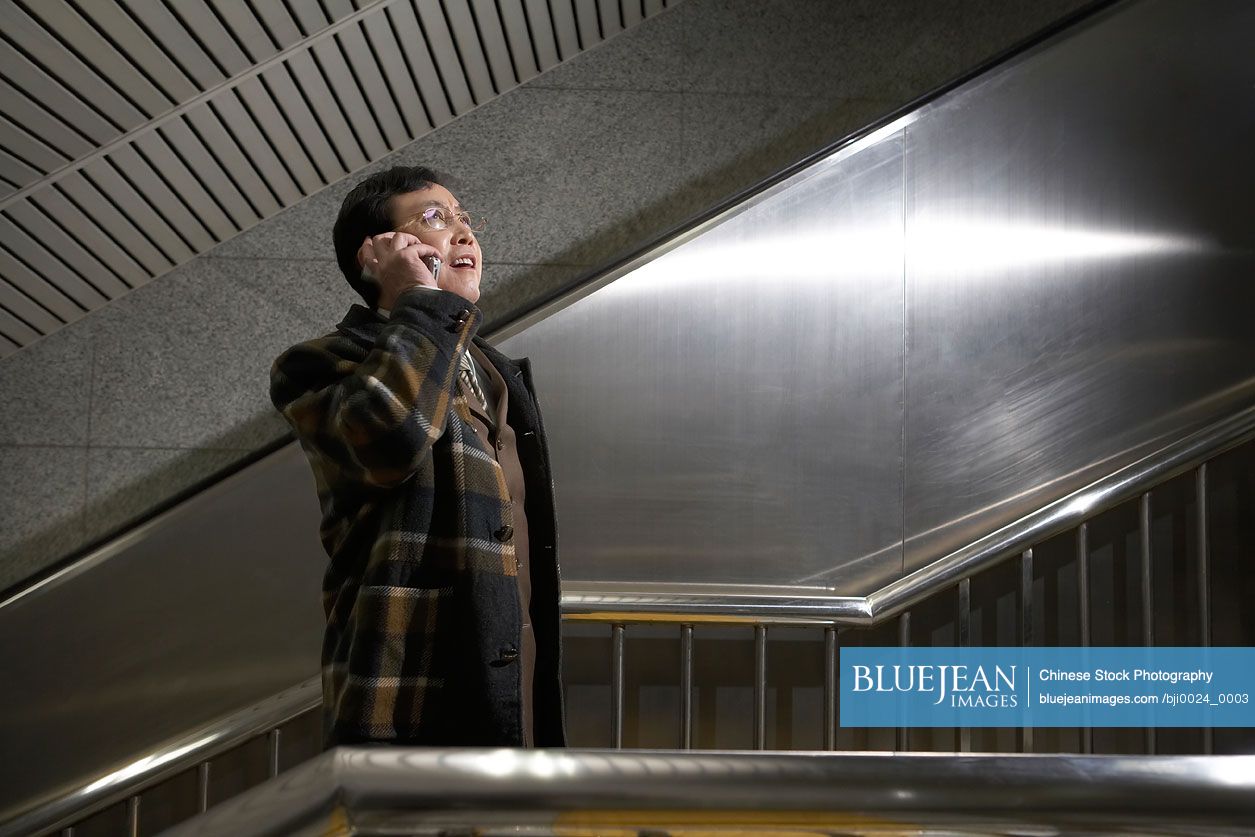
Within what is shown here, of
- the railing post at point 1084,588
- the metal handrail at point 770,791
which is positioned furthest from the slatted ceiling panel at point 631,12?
the metal handrail at point 770,791

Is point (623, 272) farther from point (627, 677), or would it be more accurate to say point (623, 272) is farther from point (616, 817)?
point (616, 817)

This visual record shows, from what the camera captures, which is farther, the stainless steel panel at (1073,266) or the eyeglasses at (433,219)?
the stainless steel panel at (1073,266)

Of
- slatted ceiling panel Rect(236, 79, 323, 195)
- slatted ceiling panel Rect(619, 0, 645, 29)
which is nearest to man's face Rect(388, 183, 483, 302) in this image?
slatted ceiling panel Rect(236, 79, 323, 195)

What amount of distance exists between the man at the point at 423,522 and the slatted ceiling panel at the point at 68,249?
157cm

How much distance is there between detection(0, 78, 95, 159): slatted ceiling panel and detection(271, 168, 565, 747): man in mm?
1248

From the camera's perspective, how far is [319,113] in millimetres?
2850

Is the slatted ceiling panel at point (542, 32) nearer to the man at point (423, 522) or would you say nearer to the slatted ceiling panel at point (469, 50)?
the slatted ceiling panel at point (469, 50)

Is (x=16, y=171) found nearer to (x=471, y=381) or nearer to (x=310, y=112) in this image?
(x=310, y=112)

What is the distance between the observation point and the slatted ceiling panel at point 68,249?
102 inches

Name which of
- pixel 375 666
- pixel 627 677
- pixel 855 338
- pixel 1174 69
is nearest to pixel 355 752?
pixel 375 666

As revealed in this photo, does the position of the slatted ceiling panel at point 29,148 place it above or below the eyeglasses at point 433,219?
above

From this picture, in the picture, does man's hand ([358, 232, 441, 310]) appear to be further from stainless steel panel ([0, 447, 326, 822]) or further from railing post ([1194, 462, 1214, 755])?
railing post ([1194, 462, 1214, 755])

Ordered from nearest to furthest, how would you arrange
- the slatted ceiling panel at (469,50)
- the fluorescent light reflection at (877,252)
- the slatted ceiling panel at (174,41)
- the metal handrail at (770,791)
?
the metal handrail at (770,791)
the slatted ceiling panel at (174,41)
the fluorescent light reflection at (877,252)
the slatted ceiling panel at (469,50)

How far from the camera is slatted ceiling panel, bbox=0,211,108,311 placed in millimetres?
Answer: 2607
